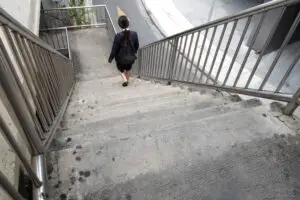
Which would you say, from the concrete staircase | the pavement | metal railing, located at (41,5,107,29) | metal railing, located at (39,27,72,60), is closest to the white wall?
metal railing, located at (39,27,72,60)

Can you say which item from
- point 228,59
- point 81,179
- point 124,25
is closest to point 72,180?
point 81,179

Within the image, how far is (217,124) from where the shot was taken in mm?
1712

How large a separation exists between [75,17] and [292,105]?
6.74m

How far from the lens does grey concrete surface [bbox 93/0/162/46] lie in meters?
6.88

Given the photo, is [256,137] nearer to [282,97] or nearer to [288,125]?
[288,125]

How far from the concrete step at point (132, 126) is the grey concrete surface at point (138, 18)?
4.91 m

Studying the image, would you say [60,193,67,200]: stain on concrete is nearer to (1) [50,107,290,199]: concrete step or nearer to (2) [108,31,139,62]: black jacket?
(1) [50,107,290,199]: concrete step

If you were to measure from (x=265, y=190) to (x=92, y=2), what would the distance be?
28.2ft

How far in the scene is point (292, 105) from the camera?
1736 mm

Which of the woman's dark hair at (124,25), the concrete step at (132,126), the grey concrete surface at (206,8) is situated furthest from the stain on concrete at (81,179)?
the grey concrete surface at (206,8)

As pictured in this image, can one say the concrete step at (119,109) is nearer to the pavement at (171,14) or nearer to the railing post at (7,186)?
the railing post at (7,186)

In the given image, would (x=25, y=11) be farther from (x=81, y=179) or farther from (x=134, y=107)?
(x=81, y=179)

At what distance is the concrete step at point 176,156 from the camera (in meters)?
1.33

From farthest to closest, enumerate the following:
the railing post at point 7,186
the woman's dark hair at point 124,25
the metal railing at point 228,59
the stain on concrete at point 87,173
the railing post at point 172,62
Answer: the woman's dark hair at point 124,25 → the railing post at point 172,62 → the metal railing at point 228,59 → the stain on concrete at point 87,173 → the railing post at point 7,186
